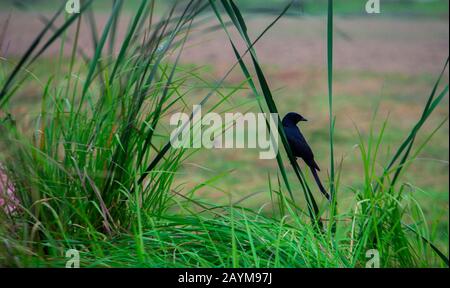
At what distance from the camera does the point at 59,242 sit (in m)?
1.00

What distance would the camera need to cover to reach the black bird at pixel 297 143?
1.06 meters

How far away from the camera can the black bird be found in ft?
3.49

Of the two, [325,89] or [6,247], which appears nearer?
[6,247]

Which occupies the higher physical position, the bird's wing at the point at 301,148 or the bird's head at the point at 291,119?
the bird's head at the point at 291,119

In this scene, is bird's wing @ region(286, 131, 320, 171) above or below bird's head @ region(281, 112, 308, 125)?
below

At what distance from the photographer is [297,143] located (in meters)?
1.07

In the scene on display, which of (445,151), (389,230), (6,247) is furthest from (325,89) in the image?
(6,247)

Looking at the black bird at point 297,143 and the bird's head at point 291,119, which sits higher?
the bird's head at point 291,119

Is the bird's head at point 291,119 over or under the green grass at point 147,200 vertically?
over

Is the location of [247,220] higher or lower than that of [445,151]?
lower

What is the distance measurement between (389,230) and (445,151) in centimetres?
239

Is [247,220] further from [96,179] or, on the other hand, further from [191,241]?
[96,179]

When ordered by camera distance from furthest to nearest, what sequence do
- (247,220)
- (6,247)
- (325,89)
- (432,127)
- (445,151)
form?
1. (325,89)
2. (432,127)
3. (445,151)
4. (247,220)
5. (6,247)
